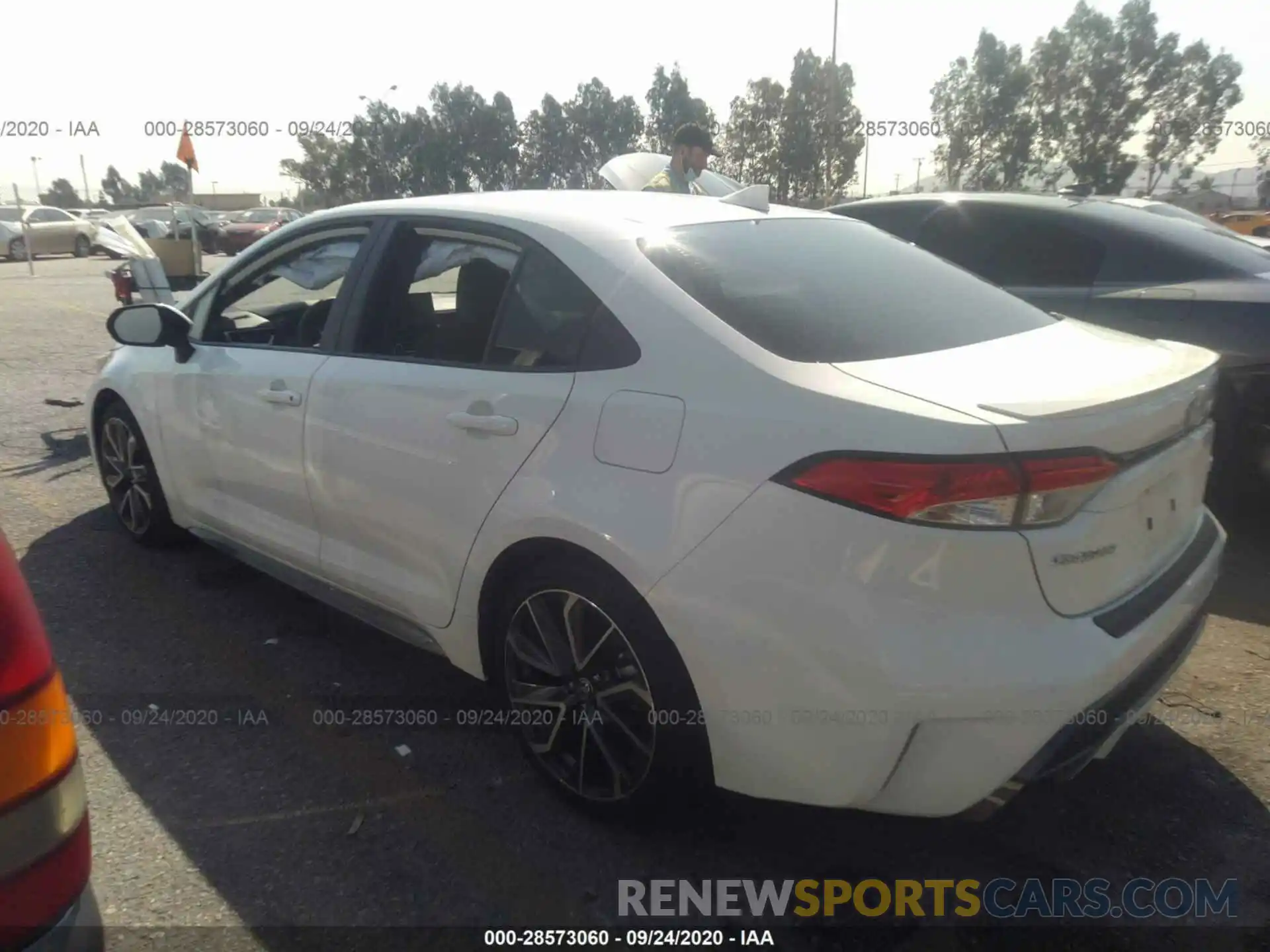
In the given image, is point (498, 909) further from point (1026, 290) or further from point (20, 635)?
point (1026, 290)

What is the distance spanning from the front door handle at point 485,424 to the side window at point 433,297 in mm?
202

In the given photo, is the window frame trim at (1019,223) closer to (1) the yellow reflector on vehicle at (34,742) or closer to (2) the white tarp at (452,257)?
(2) the white tarp at (452,257)

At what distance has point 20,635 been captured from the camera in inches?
58.9

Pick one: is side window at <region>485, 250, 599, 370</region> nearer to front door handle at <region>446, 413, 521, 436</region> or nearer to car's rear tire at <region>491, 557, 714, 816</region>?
front door handle at <region>446, 413, 521, 436</region>

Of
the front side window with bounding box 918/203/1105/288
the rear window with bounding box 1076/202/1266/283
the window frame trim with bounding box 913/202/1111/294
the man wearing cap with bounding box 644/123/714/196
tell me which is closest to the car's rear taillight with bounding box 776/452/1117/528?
the window frame trim with bounding box 913/202/1111/294

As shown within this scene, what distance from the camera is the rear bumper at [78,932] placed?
1.44 meters

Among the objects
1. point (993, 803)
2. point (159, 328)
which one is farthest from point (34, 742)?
point (159, 328)

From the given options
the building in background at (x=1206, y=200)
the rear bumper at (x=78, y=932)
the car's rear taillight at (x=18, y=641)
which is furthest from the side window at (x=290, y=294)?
the building in background at (x=1206, y=200)

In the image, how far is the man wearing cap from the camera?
627cm

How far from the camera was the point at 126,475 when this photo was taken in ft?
14.4

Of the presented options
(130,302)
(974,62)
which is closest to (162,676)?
(130,302)

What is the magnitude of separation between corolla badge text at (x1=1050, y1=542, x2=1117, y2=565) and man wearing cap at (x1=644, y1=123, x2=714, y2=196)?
4.62 m

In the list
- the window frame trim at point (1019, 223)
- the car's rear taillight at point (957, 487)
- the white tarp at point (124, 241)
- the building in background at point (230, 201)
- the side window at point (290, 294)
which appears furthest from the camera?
the building in background at point (230, 201)

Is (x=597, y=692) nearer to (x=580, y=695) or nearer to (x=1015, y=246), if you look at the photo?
(x=580, y=695)
